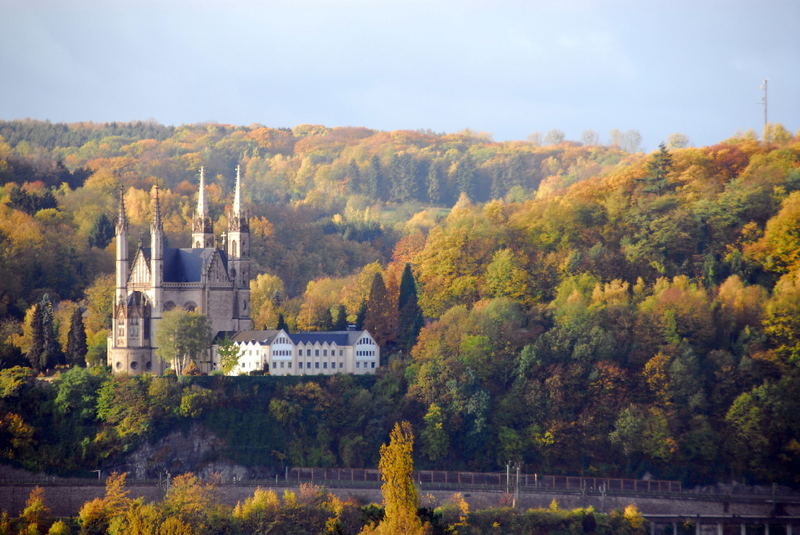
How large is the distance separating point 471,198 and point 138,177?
1719 inches

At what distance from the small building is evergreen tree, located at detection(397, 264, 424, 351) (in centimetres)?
238

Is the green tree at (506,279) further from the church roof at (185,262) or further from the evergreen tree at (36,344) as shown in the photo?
the evergreen tree at (36,344)

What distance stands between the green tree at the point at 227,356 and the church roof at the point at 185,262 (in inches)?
191

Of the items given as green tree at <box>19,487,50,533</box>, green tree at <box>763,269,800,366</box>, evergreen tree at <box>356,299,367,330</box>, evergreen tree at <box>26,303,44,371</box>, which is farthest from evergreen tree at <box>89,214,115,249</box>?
green tree at <box>763,269,800,366</box>

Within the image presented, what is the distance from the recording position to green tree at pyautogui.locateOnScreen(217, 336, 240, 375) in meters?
103

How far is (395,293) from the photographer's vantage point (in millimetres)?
Result: 111875

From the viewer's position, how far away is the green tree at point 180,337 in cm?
10269

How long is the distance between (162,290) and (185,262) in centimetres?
Answer: 253

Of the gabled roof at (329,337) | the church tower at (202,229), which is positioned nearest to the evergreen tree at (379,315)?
the gabled roof at (329,337)

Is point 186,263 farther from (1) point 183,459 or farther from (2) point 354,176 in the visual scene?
(2) point 354,176

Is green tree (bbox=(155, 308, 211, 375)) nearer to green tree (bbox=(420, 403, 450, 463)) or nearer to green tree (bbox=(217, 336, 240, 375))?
green tree (bbox=(217, 336, 240, 375))

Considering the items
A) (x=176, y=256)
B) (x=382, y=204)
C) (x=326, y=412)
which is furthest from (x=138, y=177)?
(x=326, y=412)

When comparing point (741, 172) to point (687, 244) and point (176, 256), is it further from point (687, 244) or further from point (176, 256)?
point (176, 256)

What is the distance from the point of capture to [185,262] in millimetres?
108188
